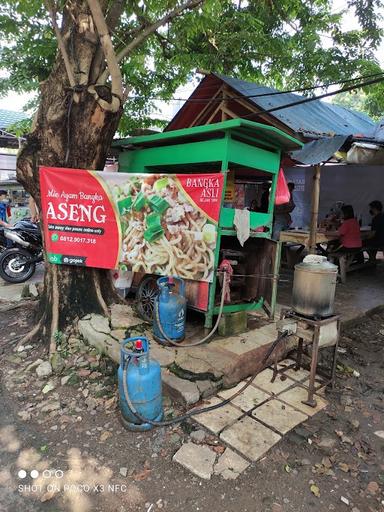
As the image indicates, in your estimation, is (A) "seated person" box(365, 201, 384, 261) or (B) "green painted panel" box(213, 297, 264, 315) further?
(A) "seated person" box(365, 201, 384, 261)

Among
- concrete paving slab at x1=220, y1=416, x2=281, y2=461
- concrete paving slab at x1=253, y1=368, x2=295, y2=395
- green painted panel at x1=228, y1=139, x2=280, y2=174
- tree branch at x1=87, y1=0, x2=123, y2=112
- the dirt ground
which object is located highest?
tree branch at x1=87, y1=0, x2=123, y2=112

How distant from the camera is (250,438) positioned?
301 cm

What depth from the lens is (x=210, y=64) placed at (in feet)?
26.7

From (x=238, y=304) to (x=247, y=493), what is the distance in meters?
2.55

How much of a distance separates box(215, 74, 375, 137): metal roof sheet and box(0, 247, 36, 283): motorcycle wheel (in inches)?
221

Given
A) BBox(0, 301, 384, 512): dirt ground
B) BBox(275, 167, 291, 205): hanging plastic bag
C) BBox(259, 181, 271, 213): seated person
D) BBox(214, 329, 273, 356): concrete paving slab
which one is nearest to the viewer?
BBox(0, 301, 384, 512): dirt ground

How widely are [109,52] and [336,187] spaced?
342 inches

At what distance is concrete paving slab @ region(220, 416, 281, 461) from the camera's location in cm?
287

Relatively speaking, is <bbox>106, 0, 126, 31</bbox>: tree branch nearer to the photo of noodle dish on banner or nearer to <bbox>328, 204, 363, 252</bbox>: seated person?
the photo of noodle dish on banner

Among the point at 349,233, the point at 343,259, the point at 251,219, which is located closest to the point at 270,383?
the point at 251,219

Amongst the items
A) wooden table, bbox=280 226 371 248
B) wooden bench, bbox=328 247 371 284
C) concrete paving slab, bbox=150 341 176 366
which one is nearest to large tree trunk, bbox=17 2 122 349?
concrete paving slab, bbox=150 341 176 366

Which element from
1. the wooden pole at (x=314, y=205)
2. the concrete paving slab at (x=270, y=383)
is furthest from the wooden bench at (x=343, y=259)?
the concrete paving slab at (x=270, y=383)

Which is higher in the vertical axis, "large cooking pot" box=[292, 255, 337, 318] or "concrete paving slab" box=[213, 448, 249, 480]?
"large cooking pot" box=[292, 255, 337, 318]

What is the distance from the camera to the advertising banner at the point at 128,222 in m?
4.34
